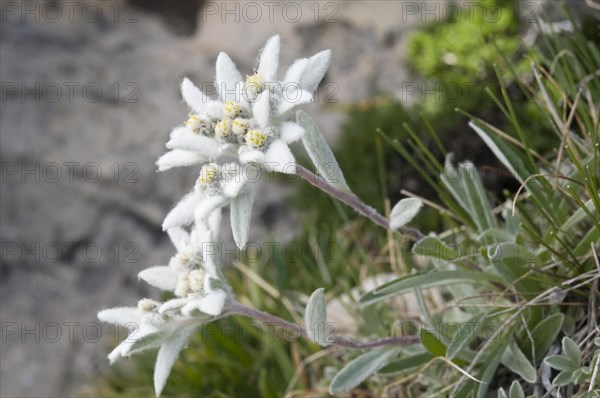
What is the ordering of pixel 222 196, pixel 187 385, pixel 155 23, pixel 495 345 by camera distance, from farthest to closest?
pixel 155 23 → pixel 187 385 → pixel 495 345 → pixel 222 196

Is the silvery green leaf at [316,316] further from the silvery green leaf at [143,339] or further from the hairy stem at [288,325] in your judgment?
the silvery green leaf at [143,339]

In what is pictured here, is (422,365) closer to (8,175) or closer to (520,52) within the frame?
(520,52)

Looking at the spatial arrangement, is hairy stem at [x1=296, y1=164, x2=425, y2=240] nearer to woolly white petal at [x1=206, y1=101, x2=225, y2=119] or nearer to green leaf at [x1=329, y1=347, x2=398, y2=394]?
woolly white petal at [x1=206, y1=101, x2=225, y2=119]

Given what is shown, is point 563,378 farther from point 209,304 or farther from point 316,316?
point 209,304

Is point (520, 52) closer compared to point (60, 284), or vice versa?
point (520, 52)

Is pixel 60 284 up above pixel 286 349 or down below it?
below

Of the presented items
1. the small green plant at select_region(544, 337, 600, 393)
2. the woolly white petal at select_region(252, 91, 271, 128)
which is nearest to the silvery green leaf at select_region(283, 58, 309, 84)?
the woolly white petal at select_region(252, 91, 271, 128)

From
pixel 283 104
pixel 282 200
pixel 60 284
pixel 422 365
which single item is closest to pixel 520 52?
pixel 282 200
